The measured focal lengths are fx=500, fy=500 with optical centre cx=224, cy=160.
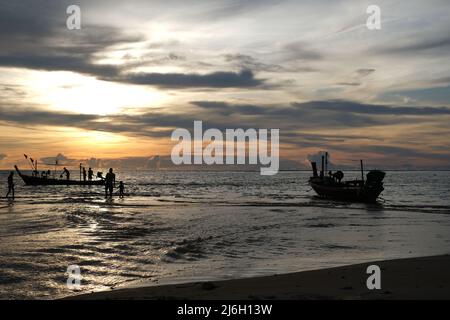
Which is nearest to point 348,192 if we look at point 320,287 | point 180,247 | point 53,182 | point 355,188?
point 355,188

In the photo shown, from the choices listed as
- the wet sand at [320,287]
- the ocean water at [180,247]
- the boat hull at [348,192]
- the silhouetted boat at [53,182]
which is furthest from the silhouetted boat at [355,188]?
the silhouetted boat at [53,182]

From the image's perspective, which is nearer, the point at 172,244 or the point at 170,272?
the point at 170,272

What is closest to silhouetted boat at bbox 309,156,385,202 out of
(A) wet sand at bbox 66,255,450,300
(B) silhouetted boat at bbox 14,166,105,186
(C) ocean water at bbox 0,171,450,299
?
(C) ocean water at bbox 0,171,450,299

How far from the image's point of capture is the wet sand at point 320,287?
8414mm

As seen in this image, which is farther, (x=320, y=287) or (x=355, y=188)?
(x=355, y=188)

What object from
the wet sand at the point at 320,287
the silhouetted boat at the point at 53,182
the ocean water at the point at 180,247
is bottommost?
the ocean water at the point at 180,247

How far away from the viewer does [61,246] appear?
1641cm

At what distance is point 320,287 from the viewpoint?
9.23m

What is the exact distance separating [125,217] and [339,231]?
1246cm

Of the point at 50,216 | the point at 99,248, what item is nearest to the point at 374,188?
the point at 50,216

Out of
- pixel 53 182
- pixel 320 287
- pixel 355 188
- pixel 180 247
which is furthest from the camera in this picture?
pixel 53 182

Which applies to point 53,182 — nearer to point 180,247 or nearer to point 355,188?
point 355,188

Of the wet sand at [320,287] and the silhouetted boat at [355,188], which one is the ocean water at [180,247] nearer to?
the wet sand at [320,287]
